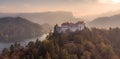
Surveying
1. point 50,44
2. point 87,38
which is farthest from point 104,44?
point 50,44

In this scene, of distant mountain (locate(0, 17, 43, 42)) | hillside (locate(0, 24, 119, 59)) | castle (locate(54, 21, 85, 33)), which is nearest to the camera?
hillside (locate(0, 24, 119, 59))

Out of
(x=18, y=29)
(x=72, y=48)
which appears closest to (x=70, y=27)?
(x=72, y=48)

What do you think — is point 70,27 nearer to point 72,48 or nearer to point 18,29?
point 72,48

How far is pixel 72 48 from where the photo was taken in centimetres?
4634

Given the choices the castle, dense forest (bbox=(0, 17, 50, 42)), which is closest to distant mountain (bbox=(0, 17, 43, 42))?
dense forest (bbox=(0, 17, 50, 42))

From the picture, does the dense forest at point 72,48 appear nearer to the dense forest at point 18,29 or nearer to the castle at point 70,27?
the castle at point 70,27

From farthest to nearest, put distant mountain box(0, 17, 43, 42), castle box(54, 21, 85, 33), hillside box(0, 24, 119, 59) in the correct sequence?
distant mountain box(0, 17, 43, 42) → castle box(54, 21, 85, 33) → hillside box(0, 24, 119, 59)

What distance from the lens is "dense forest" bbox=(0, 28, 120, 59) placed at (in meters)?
44.6

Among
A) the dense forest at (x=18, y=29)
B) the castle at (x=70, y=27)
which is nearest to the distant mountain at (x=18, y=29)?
the dense forest at (x=18, y=29)

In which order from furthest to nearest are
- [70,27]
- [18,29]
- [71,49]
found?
[18,29] → [70,27] → [71,49]

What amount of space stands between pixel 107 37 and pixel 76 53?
1427cm

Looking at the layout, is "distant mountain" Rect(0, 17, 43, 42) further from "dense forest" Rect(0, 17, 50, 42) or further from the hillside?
the hillside

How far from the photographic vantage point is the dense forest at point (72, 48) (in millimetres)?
44625

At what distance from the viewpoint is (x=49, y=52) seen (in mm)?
45062
